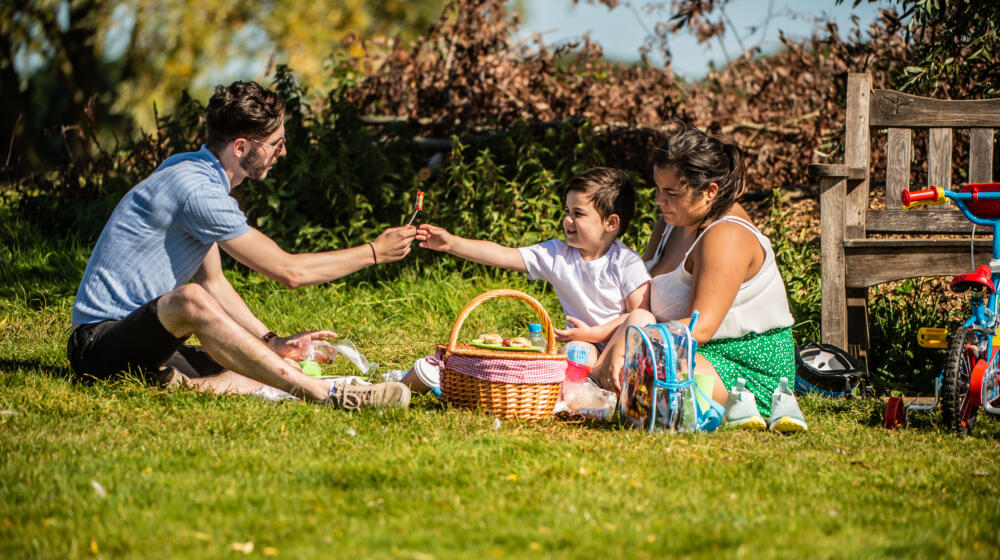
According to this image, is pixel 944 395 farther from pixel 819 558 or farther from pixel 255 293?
pixel 255 293

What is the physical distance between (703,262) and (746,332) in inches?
18.2

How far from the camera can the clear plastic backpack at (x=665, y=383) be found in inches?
146

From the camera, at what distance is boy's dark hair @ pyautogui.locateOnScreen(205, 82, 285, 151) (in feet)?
14.1

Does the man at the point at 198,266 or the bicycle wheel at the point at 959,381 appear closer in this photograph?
the bicycle wheel at the point at 959,381

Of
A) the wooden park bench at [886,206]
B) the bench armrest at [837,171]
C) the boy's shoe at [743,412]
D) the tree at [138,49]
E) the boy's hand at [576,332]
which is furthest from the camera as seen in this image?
the tree at [138,49]

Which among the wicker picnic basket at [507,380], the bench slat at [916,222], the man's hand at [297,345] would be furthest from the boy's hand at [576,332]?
Answer: the bench slat at [916,222]

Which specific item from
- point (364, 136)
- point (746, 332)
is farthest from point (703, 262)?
point (364, 136)

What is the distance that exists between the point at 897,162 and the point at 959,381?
6.06 ft

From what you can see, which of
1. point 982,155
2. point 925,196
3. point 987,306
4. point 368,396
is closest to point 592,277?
point 368,396

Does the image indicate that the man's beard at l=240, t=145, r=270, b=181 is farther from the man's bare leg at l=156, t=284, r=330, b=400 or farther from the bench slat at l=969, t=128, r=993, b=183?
the bench slat at l=969, t=128, r=993, b=183

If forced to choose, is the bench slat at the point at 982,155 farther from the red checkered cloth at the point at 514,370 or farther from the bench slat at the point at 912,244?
the red checkered cloth at the point at 514,370

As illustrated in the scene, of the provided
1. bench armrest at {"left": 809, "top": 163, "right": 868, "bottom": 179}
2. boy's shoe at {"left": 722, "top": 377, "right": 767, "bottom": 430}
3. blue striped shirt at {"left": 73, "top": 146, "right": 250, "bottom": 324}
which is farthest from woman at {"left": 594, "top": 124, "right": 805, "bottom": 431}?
blue striped shirt at {"left": 73, "top": 146, "right": 250, "bottom": 324}

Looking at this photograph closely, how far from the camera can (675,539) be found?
251 centimetres

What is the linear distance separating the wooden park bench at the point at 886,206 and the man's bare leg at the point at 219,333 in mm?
3058
